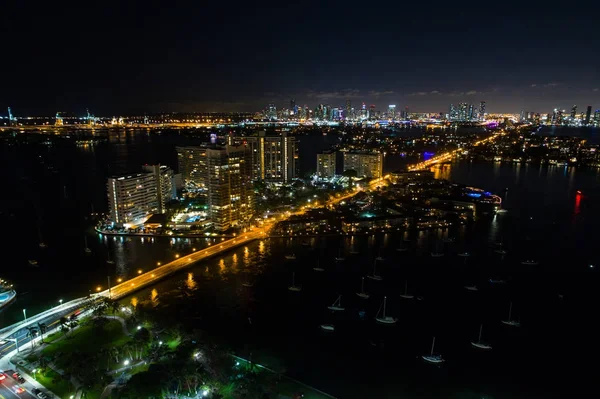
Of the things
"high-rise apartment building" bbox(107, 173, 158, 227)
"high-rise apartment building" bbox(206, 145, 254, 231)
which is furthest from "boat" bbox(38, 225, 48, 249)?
"high-rise apartment building" bbox(206, 145, 254, 231)

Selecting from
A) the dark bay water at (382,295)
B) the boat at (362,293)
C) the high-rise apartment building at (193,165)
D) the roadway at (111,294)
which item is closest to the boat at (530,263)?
the dark bay water at (382,295)

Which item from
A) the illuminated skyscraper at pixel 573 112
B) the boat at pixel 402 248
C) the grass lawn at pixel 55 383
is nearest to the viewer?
the grass lawn at pixel 55 383

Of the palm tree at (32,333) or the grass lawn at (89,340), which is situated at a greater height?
the palm tree at (32,333)

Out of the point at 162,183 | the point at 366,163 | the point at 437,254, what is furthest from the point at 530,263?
the point at 366,163

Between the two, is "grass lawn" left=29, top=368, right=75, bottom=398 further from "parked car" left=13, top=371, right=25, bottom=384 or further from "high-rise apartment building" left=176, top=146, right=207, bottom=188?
"high-rise apartment building" left=176, top=146, right=207, bottom=188

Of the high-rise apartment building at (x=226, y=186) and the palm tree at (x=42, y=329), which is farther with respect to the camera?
the high-rise apartment building at (x=226, y=186)

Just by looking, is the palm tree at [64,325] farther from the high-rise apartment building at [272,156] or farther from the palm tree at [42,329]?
the high-rise apartment building at [272,156]
